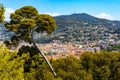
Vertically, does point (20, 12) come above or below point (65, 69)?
above

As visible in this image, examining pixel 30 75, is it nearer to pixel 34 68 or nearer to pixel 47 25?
pixel 34 68

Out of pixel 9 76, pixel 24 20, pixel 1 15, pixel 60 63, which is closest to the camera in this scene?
pixel 9 76

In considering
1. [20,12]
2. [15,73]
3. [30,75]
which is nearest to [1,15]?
[15,73]

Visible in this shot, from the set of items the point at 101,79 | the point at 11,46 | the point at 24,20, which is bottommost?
the point at 101,79

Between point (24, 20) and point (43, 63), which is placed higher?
point (24, 20)

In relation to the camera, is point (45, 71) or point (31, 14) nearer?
point (45, 71)

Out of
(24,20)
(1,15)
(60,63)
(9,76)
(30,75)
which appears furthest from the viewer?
(60,63)

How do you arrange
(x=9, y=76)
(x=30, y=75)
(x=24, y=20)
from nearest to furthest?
(x=9, y=76) → (x=30, y=75) → (x=24, y=20)

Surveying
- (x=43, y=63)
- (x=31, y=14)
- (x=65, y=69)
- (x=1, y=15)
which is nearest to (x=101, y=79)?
(x=65, y=69)

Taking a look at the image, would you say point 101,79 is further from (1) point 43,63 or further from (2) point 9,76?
(2) point 9,76
